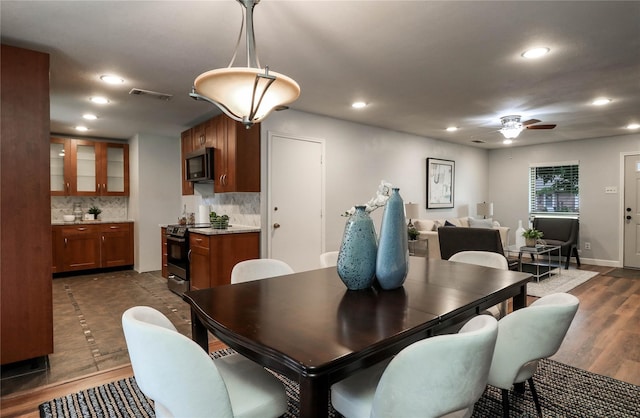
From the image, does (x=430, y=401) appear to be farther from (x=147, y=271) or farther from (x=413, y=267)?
(x=147, y=271)

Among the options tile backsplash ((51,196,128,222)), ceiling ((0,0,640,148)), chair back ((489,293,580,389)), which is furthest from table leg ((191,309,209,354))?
tile backsplash ((51,196,128,222))

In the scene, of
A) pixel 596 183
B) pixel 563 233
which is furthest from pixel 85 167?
pixel 596 183

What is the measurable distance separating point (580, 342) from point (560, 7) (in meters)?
2.58

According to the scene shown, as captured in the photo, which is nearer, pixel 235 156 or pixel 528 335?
pixel 528 335

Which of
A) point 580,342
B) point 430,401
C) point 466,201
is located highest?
point 466,201

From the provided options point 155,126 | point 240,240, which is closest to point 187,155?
point 155,126

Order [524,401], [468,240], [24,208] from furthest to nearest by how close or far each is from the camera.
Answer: [468,240]
[24,208]
[524,401]

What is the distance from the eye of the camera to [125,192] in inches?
250

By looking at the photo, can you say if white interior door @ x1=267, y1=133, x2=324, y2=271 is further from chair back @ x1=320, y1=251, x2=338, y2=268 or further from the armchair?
the armchair

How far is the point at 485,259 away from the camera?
264 cm

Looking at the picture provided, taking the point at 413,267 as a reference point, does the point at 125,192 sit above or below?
above

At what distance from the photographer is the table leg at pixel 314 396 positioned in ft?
3.25

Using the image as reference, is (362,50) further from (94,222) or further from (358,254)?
(94,222)

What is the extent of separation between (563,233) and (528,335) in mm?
6008
